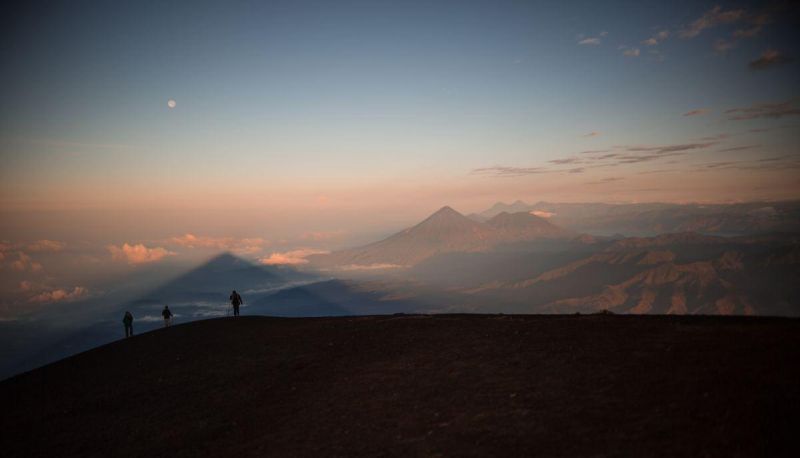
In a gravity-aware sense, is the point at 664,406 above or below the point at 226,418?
above

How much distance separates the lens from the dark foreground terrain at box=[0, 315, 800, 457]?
1091 cm

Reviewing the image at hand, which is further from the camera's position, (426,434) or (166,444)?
(166,444)

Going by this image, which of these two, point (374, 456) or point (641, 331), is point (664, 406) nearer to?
point (641, 331)

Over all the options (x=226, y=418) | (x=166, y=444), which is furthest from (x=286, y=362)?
(x=166, y=444)

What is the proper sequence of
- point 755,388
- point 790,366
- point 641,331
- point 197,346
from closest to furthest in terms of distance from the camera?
point 755,388 < point 790,366 < point 641,331 < point 197,346

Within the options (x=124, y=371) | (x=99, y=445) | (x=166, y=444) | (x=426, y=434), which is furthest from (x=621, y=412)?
(x=124, y=371)

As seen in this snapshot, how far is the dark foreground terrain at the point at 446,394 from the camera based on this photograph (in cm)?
1091

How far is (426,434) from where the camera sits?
12.7 meters

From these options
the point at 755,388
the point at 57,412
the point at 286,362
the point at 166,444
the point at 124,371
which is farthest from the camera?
the point at 124,371

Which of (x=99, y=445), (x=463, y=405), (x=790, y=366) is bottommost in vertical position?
(x=99, y=445)

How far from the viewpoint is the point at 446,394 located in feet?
49.7

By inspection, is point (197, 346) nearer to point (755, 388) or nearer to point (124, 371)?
point (124, 371)

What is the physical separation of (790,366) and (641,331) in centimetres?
569

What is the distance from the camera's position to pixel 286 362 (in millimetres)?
22156
